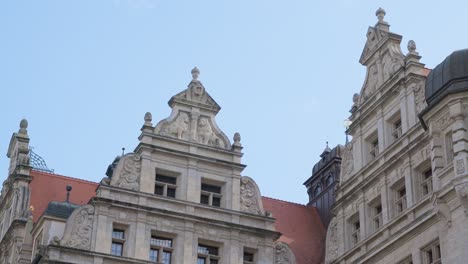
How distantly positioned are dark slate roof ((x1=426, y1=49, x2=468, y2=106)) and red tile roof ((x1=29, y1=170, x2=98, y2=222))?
16.0 meters

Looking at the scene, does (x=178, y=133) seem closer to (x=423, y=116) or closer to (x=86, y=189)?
(x=86, y=189)

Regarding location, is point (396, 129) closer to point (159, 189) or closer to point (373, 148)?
point (373, 148)

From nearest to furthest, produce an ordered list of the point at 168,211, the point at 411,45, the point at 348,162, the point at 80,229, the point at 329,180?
1. the point at 411,45
2. the point at 80,229
3. the point at 348,162
4. the point at 168,211
5. the point at 329,180

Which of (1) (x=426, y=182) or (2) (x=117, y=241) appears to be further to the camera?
(2) (x=117, y=241)

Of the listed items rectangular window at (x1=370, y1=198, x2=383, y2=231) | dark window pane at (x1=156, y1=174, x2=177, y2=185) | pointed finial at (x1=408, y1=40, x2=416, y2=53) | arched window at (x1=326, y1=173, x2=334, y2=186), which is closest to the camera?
rectangular window at (x1=370, y1=198, x2=383, y2=231)

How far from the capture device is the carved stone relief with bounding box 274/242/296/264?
36.9 m

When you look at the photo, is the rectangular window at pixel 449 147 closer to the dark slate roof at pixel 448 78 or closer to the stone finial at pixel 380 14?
the dark slate roof at pixel 448 78

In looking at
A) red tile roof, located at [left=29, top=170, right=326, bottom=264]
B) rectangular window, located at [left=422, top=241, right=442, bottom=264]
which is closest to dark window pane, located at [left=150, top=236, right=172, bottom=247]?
red tile roof, located at [left=29, top=170, right=326, bottom=264]

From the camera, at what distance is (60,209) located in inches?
1431

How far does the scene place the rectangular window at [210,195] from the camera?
1454 inches

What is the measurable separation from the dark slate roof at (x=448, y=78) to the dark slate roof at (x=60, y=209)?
13493mm

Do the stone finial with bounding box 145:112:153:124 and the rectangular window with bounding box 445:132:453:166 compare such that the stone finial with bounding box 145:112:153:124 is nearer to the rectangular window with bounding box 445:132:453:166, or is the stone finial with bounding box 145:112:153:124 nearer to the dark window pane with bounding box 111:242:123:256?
the dark window pane with bounding box 111:242:123:256

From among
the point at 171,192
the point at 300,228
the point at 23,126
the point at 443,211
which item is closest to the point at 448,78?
the point at 443,211

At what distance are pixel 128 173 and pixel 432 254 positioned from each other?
11668mm
